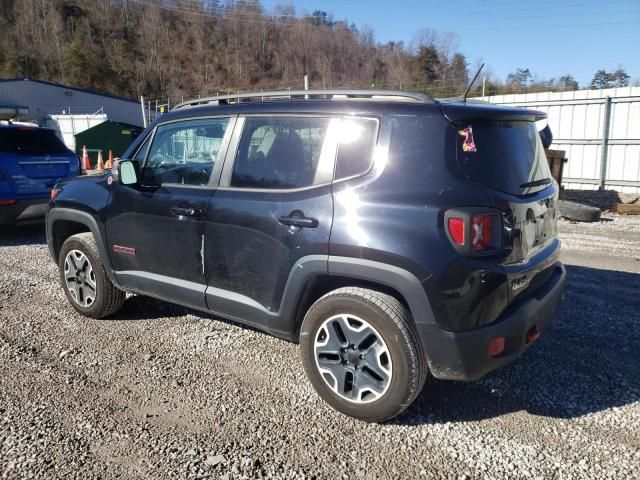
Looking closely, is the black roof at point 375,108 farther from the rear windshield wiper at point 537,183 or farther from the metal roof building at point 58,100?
the metal roof building at point 58,100

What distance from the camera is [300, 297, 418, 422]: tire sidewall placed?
2721mm

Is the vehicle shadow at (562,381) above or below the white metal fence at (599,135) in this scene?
below

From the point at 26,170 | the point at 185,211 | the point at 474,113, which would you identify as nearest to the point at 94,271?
the point at 185,211

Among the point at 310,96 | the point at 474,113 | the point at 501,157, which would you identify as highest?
the point at 310,96

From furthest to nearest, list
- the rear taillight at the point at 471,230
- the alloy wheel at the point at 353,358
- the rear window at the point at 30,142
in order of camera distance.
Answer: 1. the rear window at the point at 30,142
2. the alloy wheel at the point at 353,358
3. the rear taillight at the point at 471,230

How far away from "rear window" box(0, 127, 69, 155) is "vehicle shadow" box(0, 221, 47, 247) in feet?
3.61

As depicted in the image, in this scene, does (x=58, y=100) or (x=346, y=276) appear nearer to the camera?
(x=346, y=276)

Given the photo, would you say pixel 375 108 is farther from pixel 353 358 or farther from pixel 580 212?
pixel 580 212

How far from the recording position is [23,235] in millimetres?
8242

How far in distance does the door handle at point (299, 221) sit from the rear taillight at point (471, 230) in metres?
0.77

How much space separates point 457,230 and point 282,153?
126 centimetres

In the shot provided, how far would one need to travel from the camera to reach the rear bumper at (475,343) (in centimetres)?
260

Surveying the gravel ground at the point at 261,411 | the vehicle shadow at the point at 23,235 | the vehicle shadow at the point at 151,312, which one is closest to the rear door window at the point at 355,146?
the gravel ground at the point at 261,411

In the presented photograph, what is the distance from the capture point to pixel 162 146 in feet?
13.0
